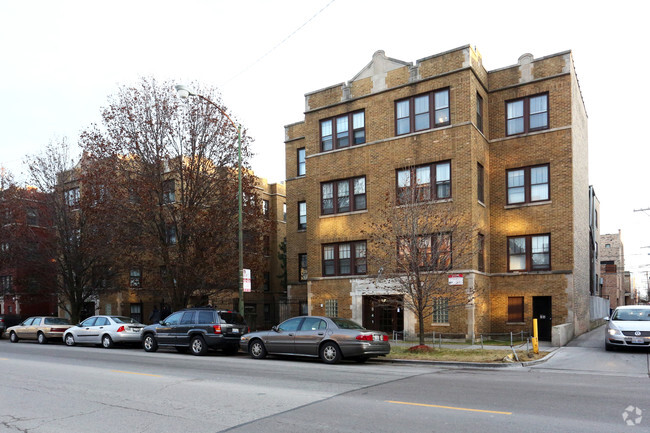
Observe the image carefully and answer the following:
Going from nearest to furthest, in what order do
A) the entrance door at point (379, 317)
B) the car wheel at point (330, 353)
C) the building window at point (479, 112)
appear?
the car wheel at point (330, 353) < the building window at point (479, 112) < the entrance door at point (379, 317)

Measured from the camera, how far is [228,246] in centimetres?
2320

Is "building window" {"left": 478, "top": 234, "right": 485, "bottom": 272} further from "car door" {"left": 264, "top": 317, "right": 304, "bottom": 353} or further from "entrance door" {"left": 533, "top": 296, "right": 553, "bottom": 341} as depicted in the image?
"car door" {"left": 264, "top": 317, "right": 304, "bottom": 353}

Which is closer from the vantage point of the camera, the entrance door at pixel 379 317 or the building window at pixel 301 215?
the entrance door at pixel 379 317

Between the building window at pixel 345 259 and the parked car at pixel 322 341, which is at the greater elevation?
Answer: the building window at pixel 345 259

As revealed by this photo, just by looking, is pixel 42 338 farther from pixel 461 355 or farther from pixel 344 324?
pixel 461 355

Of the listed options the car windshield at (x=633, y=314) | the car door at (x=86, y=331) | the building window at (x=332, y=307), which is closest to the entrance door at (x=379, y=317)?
the building window at (x=332, y=307)

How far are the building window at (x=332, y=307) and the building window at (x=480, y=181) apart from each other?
318 inches

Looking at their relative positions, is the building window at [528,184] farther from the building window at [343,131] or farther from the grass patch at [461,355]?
the grass patch at [461,355]

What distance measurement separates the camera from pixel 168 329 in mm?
19297

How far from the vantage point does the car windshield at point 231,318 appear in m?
18.6

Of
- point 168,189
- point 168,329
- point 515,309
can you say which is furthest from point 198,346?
point 515,309

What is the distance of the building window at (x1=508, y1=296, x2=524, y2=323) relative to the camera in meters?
22.8

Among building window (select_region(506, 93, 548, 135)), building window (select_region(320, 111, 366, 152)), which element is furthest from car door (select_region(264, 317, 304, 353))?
building window (select_region(506, 93, 548, 135))

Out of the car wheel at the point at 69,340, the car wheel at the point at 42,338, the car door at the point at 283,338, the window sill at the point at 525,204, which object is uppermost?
the window sill at the point at 525,204
